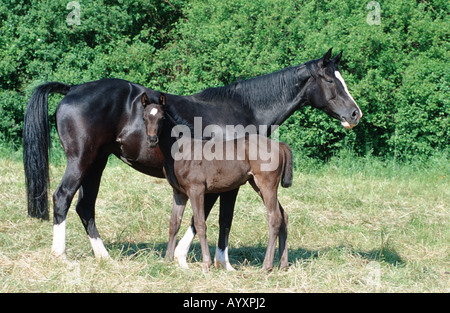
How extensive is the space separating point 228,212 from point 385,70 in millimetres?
8168

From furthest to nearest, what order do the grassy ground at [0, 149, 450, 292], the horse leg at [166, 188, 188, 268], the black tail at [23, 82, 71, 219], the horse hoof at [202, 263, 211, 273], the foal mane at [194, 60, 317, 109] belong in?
the foal mane at [194, 60, 317, 109]
the black tail at [23, 82, 71, 219]
the horse leg at [166, 188, 188, 268]
the horse hoof at [202, 263, 211, 273]
the grassy ground at [0, 149, 450, 292]

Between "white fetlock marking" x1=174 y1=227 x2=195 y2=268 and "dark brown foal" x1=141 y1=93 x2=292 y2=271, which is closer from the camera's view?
"dark brown foal" x1=141 y1=93 x2=292 y2=271

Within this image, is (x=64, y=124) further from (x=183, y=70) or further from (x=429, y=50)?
(x=429, y=50)

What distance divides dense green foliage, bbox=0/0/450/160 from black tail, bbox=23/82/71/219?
7.07 metres

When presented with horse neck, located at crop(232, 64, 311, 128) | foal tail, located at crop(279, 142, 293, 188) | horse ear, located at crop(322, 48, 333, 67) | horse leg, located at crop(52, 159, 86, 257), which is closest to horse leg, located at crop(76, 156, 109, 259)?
horse leg, located at crop(52, 159, 86, 257)

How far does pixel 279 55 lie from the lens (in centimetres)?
1274

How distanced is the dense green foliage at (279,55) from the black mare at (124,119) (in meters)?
6.01

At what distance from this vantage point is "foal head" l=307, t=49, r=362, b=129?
6.38 metres

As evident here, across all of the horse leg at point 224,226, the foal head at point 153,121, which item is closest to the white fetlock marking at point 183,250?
the horse leg at point 224,226

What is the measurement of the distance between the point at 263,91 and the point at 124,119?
171 centimetres

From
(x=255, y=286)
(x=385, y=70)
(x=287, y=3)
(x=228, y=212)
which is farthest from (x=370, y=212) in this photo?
(x=287, y=3)

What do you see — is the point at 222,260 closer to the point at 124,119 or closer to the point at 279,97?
the point at 124,119

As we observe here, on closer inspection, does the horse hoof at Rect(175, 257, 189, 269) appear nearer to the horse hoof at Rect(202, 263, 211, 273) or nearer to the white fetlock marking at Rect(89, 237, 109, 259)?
the horse hoof at Rect(202, 263, 211, 273)

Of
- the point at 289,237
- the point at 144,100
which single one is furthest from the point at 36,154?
the point at 289,237
